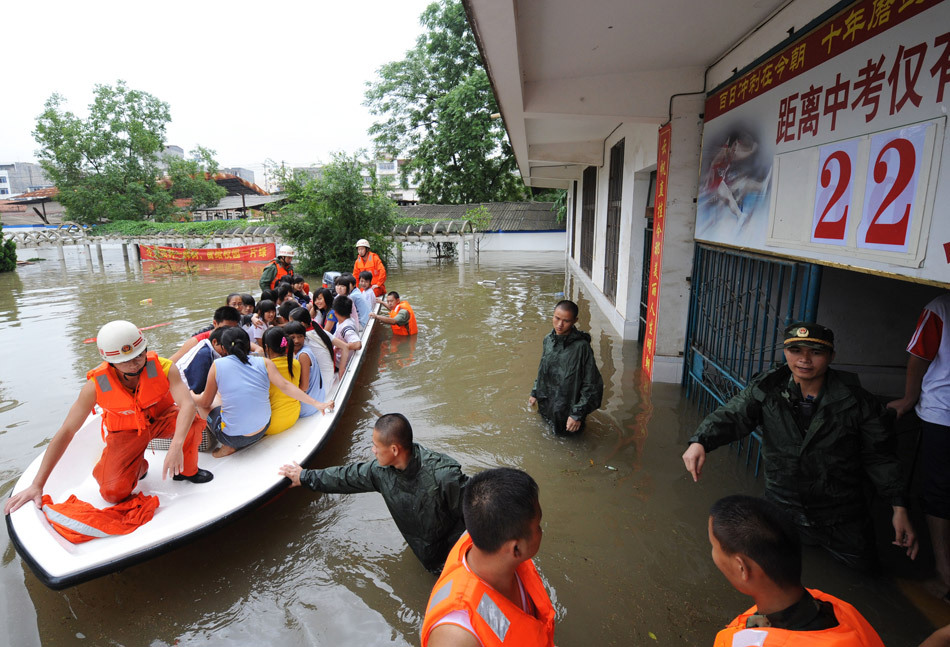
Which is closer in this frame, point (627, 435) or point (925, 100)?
point (925, 100)

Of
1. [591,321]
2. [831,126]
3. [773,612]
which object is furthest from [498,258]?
[773,612]

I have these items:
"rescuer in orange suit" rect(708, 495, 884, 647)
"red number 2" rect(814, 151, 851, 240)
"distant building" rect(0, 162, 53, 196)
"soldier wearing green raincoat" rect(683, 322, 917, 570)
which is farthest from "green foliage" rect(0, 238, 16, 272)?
"distant building" rect(0, 162, 53, 196)

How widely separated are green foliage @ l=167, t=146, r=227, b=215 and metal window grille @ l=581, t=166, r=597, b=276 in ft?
92.5

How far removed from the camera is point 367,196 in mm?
16797

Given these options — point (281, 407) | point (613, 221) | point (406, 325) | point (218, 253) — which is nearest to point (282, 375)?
point (281, 407)

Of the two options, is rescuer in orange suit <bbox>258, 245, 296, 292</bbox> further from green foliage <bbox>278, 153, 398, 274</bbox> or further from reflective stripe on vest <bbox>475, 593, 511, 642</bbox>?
green foliage <bbox>278, 153, 398, 274</bbox>

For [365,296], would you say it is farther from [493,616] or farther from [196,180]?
[196,180]

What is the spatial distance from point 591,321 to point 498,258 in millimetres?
12572

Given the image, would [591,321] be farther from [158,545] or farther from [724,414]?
[158,545]

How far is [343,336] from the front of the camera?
6.17 m

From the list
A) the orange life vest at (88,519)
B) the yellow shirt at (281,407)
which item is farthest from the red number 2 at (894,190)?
the orange life vest at (88,519)

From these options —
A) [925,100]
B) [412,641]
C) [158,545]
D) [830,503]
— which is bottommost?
[412,641]

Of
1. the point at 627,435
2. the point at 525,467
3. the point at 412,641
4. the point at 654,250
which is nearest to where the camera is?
the point at 412,641

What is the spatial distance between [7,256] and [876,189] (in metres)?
28.6
